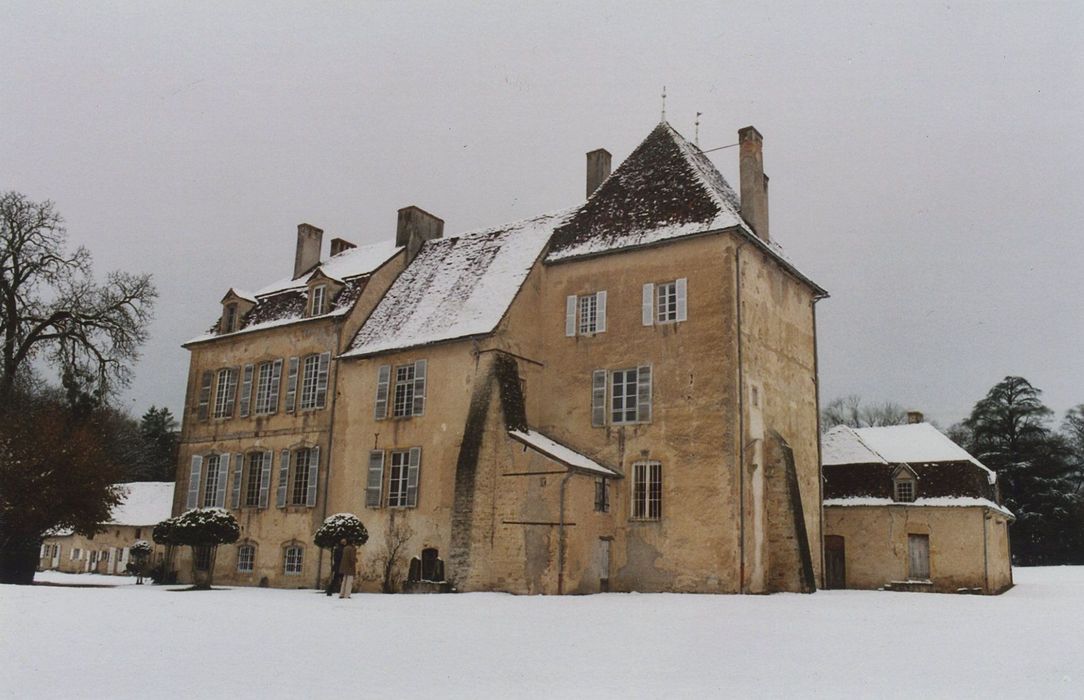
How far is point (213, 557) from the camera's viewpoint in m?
32.2

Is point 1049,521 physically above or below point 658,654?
above

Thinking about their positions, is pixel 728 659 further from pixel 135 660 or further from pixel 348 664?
pixel 135 660

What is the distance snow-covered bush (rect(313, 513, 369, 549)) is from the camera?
2444 centimetres

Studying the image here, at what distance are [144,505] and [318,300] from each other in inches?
925

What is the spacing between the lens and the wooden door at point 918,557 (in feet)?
97.2

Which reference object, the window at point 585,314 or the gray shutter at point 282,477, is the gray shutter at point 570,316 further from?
the gray shutter at point 282,477

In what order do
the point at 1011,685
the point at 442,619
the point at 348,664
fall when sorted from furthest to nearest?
the point at 442,619 < the point at 348,664 < the point at 1011,685

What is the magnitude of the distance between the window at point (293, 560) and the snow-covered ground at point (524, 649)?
9237 mm

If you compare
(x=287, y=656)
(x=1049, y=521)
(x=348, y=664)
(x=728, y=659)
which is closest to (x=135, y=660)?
(x=287, y=656)

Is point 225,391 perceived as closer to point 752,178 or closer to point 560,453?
point 560,453

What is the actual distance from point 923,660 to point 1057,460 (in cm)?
4591

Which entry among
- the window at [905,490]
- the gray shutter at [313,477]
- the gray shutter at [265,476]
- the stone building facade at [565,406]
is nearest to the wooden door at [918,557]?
the window at [905,490]

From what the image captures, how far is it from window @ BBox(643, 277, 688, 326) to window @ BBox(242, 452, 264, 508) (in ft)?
48.3

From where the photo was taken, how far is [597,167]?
31.6 metres
